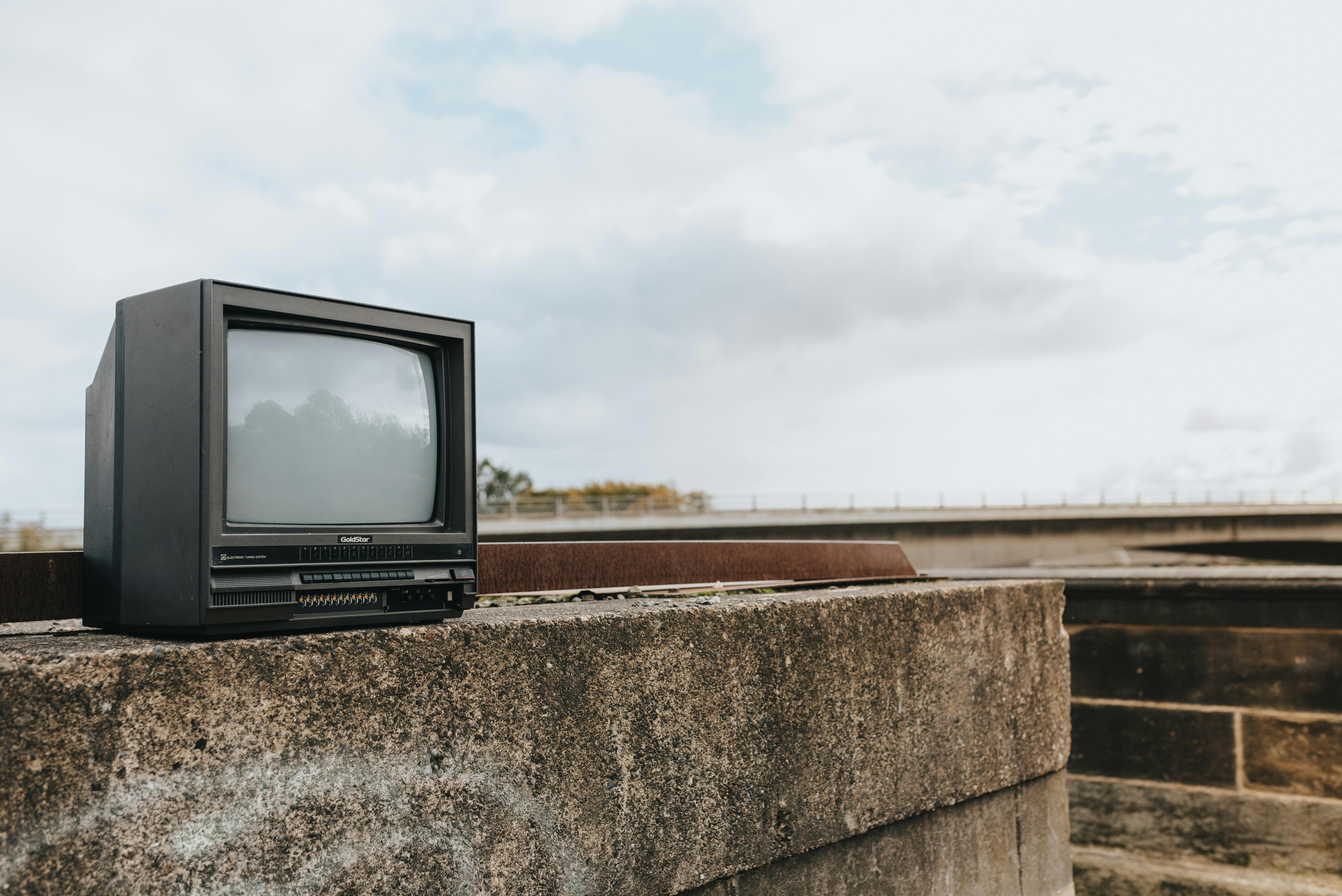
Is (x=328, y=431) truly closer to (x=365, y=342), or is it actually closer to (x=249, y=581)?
(x=365, y=342)

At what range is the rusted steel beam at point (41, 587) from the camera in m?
1.94

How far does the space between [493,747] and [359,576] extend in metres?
0.41

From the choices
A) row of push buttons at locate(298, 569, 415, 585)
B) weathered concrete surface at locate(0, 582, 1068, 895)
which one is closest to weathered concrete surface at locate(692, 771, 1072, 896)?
weathered concrete surface at locate(0, 582, 1068, 895)

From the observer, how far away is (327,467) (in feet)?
5.73

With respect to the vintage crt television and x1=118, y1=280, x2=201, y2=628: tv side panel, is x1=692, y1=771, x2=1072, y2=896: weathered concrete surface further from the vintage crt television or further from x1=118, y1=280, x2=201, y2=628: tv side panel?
x1=118, y1=280, x2=201, y2=628: tv side panel

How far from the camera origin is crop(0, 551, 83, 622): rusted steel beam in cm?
194

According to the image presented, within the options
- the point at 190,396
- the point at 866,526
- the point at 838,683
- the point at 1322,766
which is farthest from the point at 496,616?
the point at 866,526

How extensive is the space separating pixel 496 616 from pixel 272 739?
1.74 ft

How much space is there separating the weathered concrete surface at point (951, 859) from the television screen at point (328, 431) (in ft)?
3.70

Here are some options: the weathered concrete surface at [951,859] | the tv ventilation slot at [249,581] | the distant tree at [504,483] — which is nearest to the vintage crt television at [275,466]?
the tv ventilation slot at [249,581]

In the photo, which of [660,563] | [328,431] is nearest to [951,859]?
[660,563]

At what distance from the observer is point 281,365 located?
1681mm

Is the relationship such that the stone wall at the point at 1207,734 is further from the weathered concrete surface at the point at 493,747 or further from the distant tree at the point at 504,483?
the distant tree at the point at 504,483

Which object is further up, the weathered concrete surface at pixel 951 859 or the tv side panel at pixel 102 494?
the tv side panel at pixel 102 494
